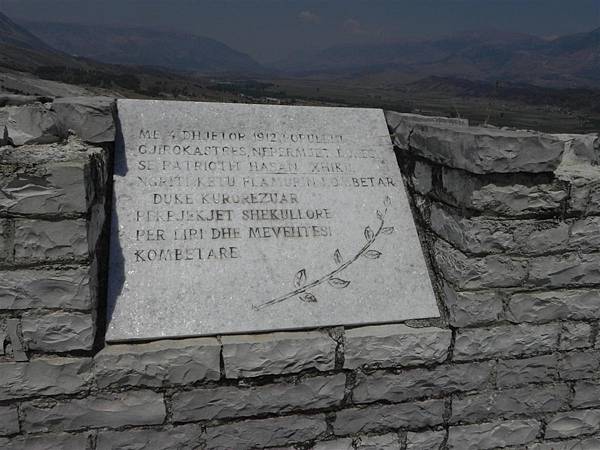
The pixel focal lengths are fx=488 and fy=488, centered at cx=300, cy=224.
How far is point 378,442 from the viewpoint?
285 centimetres

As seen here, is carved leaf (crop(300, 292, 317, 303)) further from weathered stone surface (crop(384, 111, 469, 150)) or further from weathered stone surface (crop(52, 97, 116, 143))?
weathered stone surface (crop(52, 97, 116, 143))

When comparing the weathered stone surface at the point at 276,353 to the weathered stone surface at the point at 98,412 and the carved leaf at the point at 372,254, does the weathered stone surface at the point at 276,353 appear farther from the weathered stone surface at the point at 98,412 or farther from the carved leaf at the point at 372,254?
the carved leaf at the point at 372,254

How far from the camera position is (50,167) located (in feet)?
7.38

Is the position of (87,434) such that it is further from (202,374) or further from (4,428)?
(202,374)

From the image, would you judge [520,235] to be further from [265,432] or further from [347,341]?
[265,432]

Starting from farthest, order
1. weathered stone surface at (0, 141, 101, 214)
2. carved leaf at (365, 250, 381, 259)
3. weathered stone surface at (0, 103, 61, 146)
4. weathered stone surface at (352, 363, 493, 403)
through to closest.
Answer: carved leaf at (365, 250, 381, 259), weathered stone surface at (352, 363, 493, 403), weathered stone surface at (0, 103, 61, 146), weathered stone surface at (0, 141, 101, 214)

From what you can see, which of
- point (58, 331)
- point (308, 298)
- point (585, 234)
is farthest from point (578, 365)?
point (58, 331)

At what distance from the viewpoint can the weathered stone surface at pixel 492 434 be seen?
9.72ft

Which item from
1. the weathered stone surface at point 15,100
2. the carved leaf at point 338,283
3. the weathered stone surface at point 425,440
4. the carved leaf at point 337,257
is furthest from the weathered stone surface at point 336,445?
the weathered stone surface at point 15,100

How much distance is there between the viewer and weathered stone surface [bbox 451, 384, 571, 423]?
2.94 meters

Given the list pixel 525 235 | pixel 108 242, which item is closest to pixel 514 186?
pixel 525 235

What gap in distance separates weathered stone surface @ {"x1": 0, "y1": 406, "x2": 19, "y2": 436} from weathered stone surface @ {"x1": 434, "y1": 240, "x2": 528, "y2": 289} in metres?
2.44

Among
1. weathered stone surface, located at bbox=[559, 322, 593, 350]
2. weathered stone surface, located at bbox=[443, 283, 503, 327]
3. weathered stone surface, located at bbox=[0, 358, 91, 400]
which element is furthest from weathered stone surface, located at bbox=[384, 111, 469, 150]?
weathered stone surface, located at bbox=[0, 358, 91, 400]

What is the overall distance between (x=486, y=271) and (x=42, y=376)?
242 centimetres
